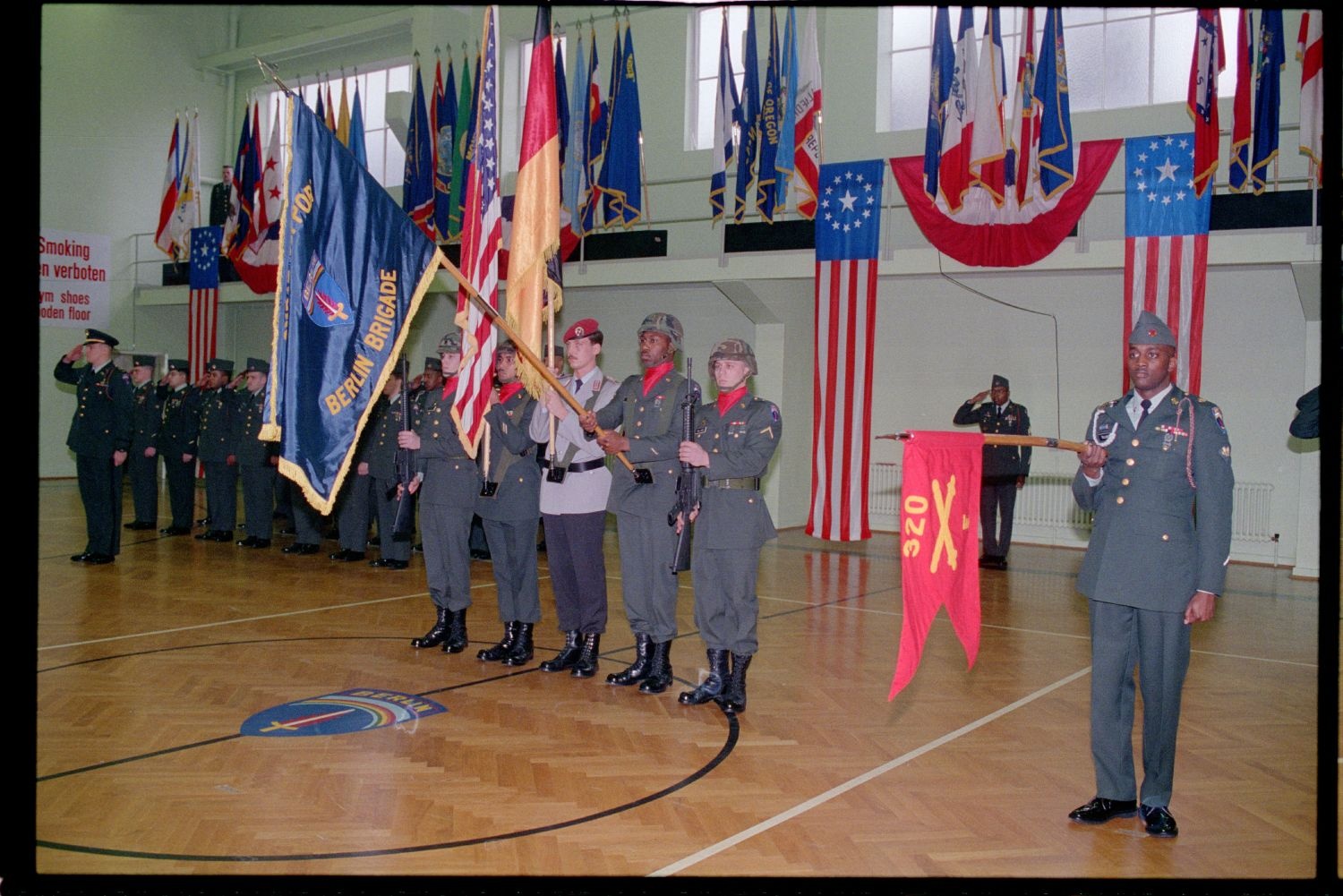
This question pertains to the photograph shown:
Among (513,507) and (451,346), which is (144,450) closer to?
(451,346)

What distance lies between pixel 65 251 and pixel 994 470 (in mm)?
14661

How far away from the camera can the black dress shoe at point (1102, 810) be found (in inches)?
135

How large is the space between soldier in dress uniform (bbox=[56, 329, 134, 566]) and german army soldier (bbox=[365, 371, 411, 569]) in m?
1.78

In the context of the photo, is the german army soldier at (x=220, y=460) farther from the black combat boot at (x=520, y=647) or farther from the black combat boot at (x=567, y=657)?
the black combat boot at (x=567, y=657)

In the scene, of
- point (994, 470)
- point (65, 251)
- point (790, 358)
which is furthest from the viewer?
point (65, 251)

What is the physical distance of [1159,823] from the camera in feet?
11.0

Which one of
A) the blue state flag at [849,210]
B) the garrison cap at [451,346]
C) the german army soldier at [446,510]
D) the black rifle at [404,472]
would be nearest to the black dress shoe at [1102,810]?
the german army soldier at [446,510]

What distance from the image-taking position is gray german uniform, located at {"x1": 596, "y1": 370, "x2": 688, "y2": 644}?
4867 millimetres

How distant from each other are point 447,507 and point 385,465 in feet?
11.5

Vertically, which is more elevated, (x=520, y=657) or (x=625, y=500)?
(x=625, y=500)

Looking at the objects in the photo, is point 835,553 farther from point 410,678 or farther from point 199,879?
point 199,879

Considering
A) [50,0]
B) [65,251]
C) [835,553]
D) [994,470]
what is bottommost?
[835,553]

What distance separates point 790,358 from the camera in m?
12.3

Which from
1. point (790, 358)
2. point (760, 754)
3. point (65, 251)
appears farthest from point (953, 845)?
point (65, 251)
